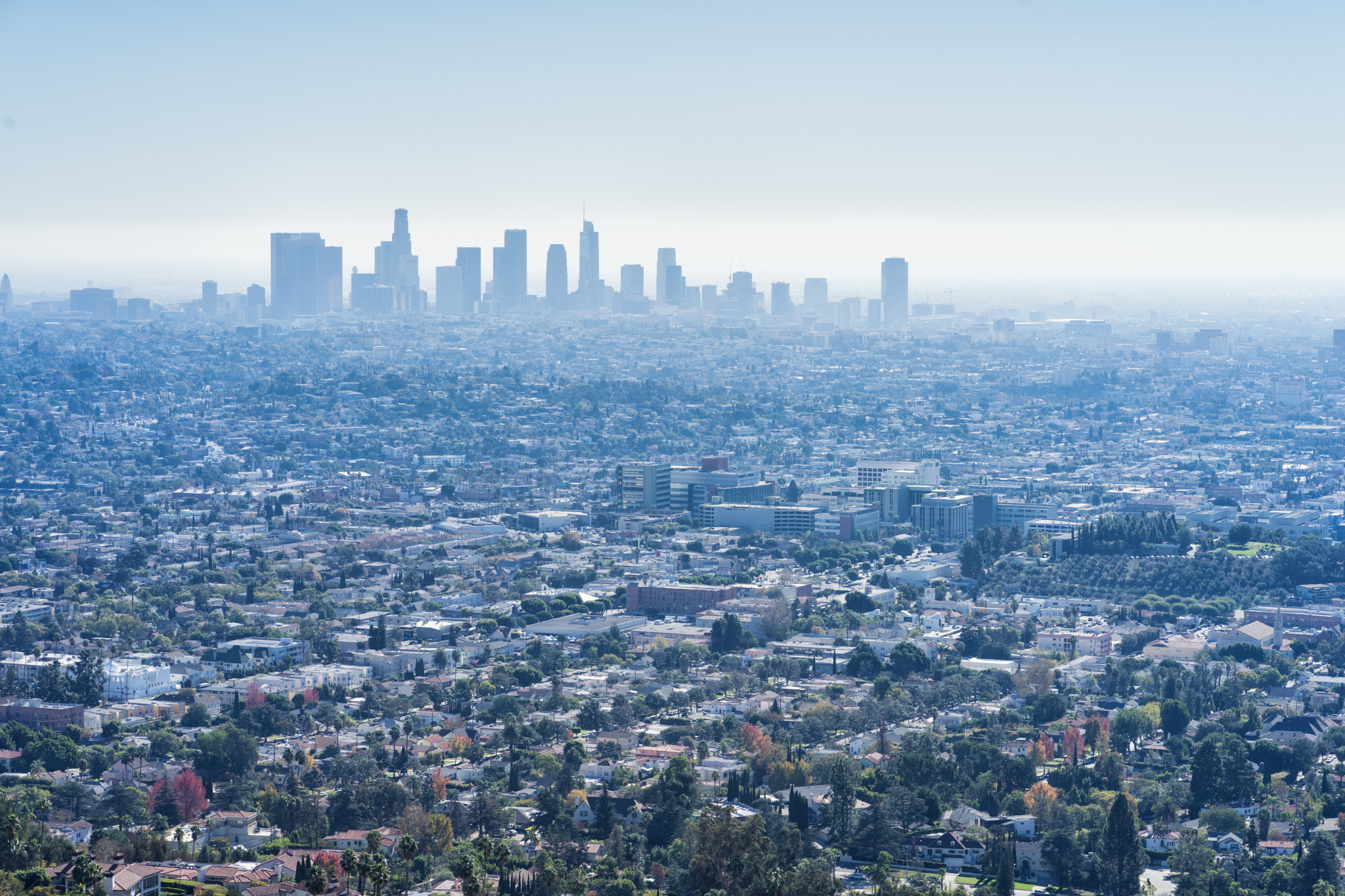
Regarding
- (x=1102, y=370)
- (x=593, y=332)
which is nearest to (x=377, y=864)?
(x=1102, y=370)

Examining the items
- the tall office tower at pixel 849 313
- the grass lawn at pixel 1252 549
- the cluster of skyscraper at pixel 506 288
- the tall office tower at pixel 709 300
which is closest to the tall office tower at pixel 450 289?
the cluster of skyscraper at pixel 506 288

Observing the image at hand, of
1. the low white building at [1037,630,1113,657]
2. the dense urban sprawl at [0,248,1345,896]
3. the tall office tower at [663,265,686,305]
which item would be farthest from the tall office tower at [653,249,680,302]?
the low white building at [1037,630,1113,657]

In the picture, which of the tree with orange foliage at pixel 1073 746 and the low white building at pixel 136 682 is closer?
the tree with orange foliage at pixel 1073 746

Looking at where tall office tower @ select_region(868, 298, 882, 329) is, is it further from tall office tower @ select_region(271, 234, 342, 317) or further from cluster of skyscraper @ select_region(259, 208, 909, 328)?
tall office tower @ select_region(271, 234, 342, 317)

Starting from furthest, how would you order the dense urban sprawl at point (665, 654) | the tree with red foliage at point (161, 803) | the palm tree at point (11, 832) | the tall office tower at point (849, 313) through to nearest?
A: the tall office tower at point (849, 313), the tree with red foliage at point (161, 803), the dense urban sprawl at point (665, 654), the palm tree at point (11, 832)

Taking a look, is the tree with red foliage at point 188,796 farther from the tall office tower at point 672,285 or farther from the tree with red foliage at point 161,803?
the tall office tower at point 672,285

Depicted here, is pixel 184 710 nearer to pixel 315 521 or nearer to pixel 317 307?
pixel 315 521

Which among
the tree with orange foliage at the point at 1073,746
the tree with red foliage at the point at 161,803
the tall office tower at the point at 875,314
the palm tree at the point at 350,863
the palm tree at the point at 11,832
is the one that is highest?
the tall office tower at the point at 875,314
